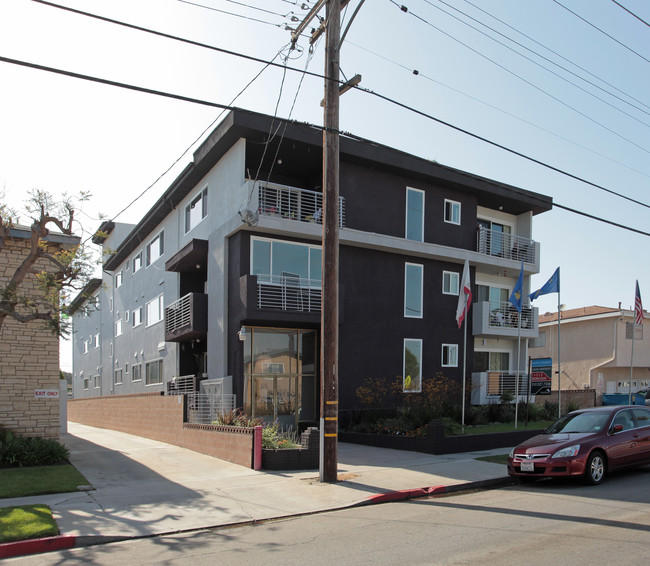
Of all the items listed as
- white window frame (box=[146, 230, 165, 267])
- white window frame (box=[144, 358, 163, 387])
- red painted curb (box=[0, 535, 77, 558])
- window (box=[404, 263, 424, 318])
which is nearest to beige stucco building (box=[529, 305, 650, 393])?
window (box=[404, 263, 424, 318])

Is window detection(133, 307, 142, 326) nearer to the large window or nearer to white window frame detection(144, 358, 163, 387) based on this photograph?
white window frame detection(144, 358, 163, 387)

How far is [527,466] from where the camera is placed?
11.4 m

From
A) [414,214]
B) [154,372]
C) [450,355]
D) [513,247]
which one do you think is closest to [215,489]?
[450,355]

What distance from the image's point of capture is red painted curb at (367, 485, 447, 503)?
10.7 metres

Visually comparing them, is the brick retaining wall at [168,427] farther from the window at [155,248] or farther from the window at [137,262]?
the window at [137,262]

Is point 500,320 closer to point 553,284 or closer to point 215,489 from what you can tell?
point 553,284

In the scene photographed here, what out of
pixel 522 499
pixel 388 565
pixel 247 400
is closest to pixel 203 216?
pixel 247 400

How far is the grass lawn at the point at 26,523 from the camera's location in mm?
7929

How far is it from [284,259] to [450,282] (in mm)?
7895

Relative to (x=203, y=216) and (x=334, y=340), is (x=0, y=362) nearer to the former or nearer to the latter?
(x=334, y=340)

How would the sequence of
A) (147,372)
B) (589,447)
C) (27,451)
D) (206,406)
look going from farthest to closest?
(147,372), (206,406), (27,451), (589,447)

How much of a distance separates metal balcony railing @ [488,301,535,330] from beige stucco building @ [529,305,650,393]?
9.06m

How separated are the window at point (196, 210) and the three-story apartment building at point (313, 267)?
0.28ft

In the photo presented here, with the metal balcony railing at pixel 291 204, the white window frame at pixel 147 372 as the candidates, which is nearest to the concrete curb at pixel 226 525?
the metal balcony railing at pixel 291 204
